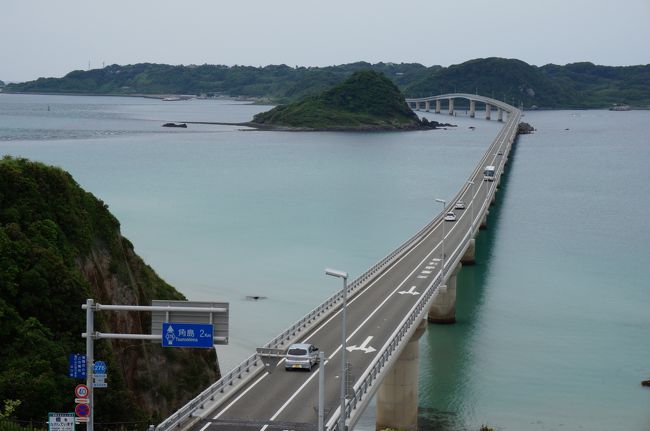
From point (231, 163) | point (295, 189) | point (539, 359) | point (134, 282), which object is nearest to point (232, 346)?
point (134, 282)

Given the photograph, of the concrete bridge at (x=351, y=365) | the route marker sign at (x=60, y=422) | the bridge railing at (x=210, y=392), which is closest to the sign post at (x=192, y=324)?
the route marker sign at (x=60, y=422)

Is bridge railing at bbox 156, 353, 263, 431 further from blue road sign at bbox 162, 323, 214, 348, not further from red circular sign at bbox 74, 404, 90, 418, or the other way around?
red circular sign at bbox 74, 404, 90, 418

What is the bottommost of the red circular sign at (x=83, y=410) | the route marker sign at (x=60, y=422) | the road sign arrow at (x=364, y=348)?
the road sign arrow at (x=364, y=348)

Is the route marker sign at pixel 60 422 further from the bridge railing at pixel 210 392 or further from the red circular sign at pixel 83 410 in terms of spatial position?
the bridge railing at pixel 210 392

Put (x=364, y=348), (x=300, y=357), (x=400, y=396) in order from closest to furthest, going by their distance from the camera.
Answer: (x=300, y=357) → (x=364, y=348) → (x=400, y=396)

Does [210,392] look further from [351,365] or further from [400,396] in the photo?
[400,396]

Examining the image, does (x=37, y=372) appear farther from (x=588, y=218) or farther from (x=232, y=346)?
(x=588, y=218)

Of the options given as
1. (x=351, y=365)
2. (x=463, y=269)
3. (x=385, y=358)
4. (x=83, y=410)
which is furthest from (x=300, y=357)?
(x=463, y=269)
